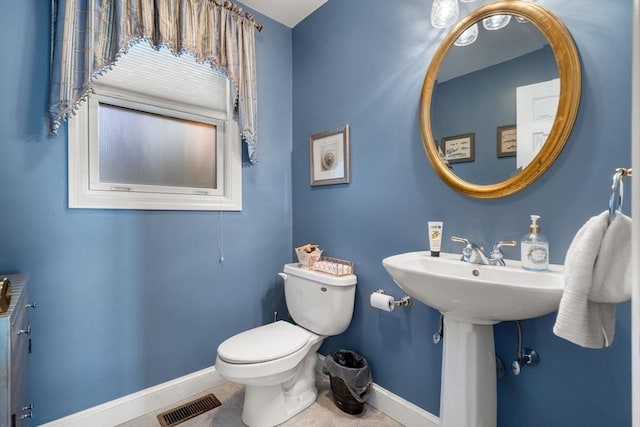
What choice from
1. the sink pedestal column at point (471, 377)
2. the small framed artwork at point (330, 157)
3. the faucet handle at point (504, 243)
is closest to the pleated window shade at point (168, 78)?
the small framed artwork at point (330, 157)

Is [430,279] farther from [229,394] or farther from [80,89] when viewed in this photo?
[80,89]

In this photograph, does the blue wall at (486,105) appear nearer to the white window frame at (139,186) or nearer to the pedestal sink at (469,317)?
the pedestal sink at (469,317)

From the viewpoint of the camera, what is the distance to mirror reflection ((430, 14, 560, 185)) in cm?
102

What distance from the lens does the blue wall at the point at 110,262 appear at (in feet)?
3.99

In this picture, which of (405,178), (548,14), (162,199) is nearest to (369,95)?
(405,178)

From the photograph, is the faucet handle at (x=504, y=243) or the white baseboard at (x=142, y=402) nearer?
the faucet handle at (x=504, y=243)

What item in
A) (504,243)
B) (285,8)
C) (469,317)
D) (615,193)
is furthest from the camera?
(285,8)

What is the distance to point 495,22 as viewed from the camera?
3.68ft

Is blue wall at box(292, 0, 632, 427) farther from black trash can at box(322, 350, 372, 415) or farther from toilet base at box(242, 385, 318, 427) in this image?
toilet base at box(242, 385, 318, 427)

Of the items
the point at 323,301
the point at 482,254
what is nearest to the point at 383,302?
the point at 323,301

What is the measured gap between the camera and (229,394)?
167cm

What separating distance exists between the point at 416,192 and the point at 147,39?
1.59m

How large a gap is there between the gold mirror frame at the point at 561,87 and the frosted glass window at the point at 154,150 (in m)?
1.50

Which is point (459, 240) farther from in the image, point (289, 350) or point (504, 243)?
point (289, 350)
